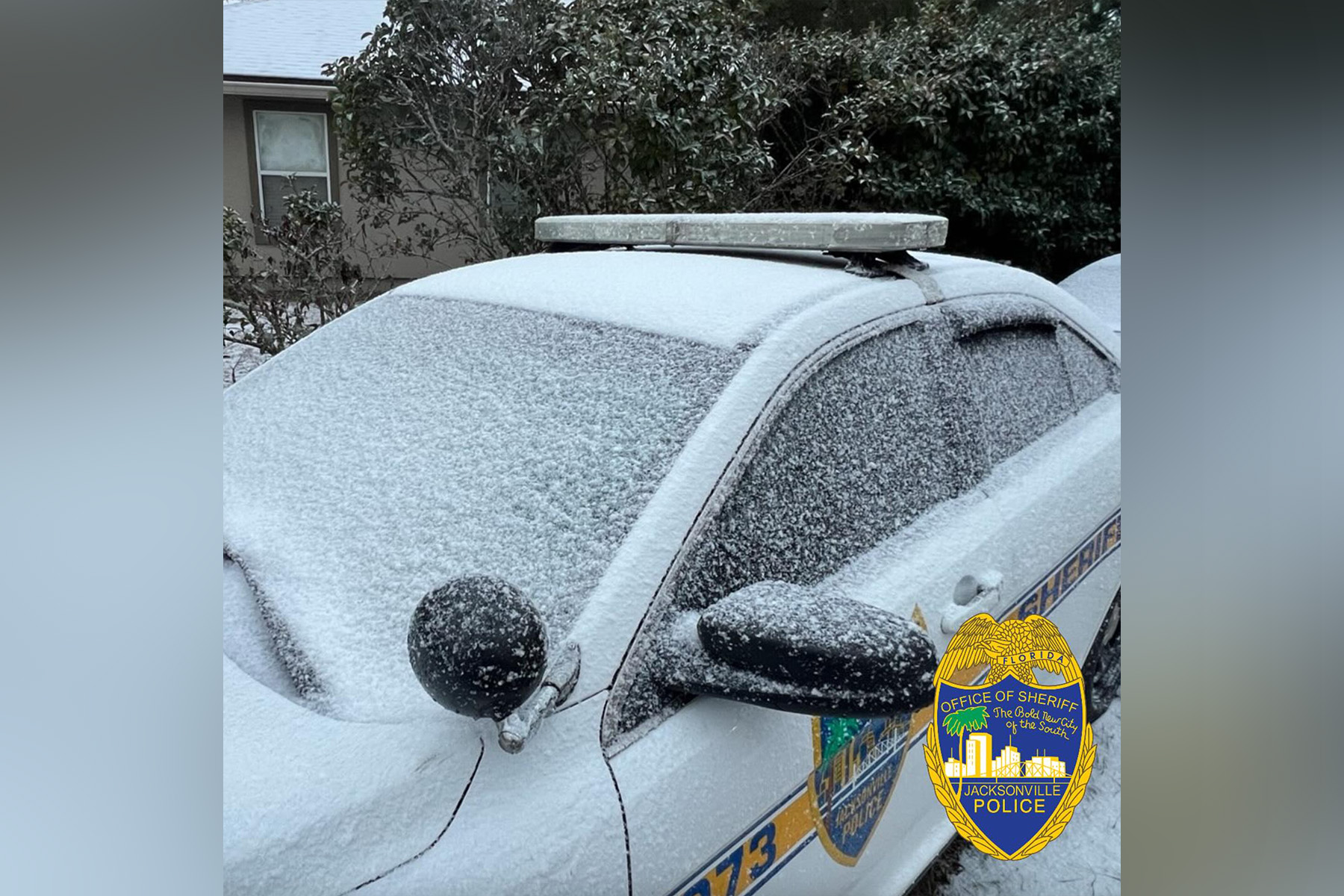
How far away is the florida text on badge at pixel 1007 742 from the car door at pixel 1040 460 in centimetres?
6

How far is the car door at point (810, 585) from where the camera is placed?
1167 millimetres

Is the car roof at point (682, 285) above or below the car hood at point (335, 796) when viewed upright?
above

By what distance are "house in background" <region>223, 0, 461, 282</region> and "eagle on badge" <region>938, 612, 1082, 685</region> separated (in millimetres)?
1131

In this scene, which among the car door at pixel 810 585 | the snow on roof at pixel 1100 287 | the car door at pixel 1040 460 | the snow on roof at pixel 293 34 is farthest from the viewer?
the snow on roof at pixel 1100 287

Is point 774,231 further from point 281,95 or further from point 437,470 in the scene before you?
point 281,95

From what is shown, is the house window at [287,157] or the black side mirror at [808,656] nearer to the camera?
the black side mirror at [808,656]

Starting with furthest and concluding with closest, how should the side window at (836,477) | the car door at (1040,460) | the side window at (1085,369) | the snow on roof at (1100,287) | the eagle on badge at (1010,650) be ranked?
the side window at (1085,369) < the snow on roof at (1100,287) < the car door at (1040,460) < the eagle on badge at (1010,650) < the side window at (836,477)

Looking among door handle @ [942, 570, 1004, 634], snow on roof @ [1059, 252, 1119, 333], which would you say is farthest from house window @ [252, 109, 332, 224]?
snow on roof @ [1059, 252, 1119, 333]

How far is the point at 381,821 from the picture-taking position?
105 cm

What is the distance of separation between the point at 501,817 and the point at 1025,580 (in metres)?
0.94

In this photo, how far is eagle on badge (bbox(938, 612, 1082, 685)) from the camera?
1.56 m

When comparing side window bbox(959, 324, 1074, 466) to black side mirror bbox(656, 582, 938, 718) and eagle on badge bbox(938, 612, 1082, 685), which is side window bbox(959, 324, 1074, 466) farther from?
black side mirror bbox(656, 582, 938, 718)

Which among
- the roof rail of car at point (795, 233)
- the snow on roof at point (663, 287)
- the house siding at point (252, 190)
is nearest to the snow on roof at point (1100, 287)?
the roof rail of car at point (795, 233)

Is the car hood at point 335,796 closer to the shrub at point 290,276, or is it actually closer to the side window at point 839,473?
the side window at point 839,473
